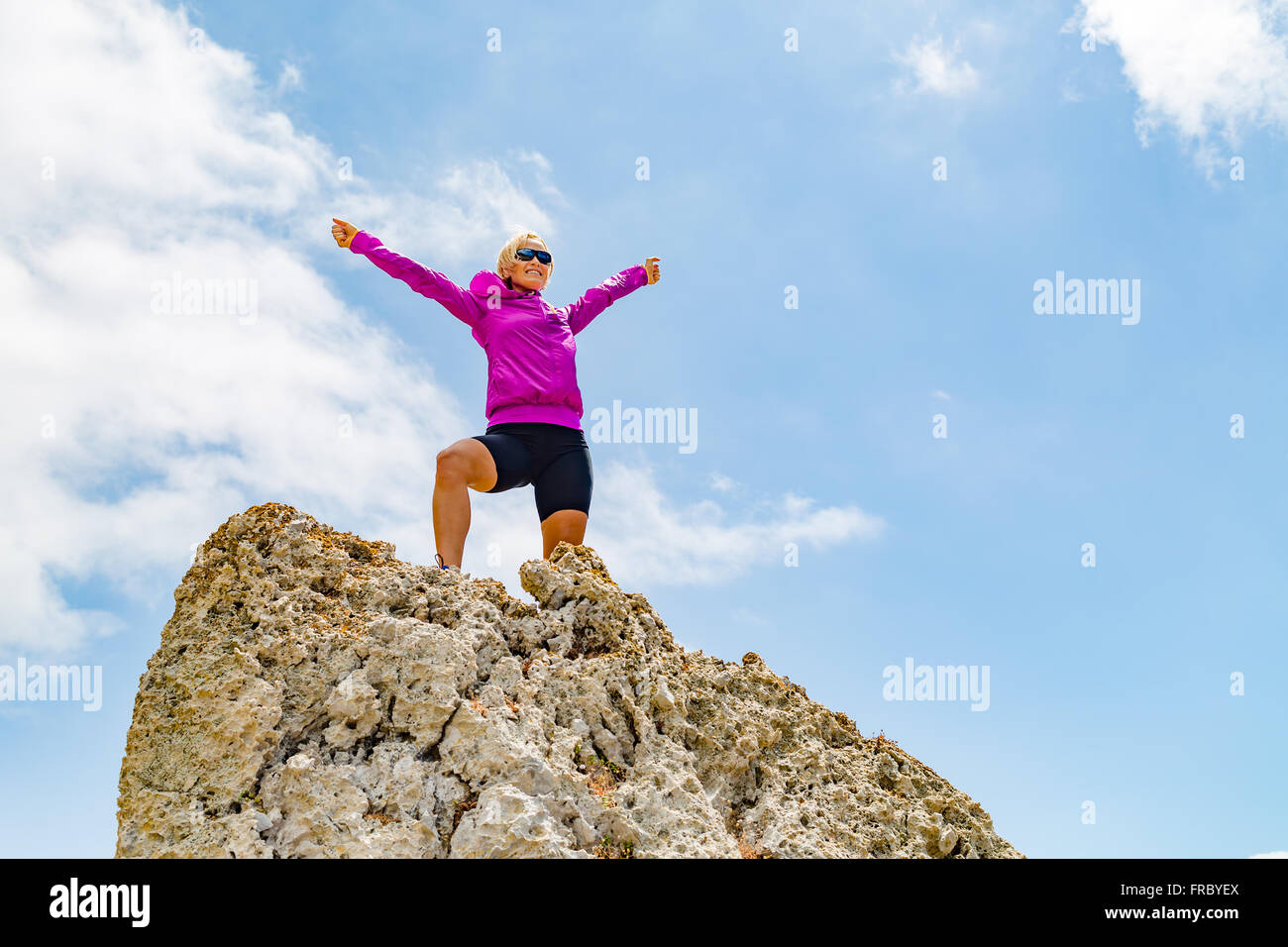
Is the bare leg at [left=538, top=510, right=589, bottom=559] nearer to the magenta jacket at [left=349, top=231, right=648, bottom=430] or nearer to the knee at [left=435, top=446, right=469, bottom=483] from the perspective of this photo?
the magenta jacket at [left=349, top=231, right=648, bottom=430]

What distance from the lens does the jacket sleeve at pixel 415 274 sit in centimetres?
747

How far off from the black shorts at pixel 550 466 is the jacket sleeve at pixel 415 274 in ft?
3.63

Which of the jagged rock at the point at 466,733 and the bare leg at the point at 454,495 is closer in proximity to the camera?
the jagged rock at the point at 466,733

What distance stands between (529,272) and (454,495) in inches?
92.9

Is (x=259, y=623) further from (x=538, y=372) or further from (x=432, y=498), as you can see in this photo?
(x=538, y=372)

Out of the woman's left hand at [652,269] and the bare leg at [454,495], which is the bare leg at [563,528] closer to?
the bare leg at [454,495]

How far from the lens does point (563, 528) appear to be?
728 centimetres

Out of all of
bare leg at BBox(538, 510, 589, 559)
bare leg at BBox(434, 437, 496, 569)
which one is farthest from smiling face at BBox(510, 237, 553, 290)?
bare leg at BBox(538, 510, 589, 559)

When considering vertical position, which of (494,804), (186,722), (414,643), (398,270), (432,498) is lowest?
(494,804)

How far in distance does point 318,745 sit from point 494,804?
1.07 meters

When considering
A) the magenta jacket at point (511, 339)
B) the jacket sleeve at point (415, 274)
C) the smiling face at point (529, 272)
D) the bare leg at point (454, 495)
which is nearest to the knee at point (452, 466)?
the bare leg at point (454, 495)
